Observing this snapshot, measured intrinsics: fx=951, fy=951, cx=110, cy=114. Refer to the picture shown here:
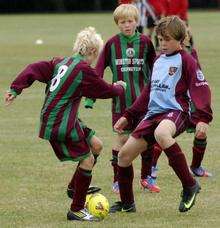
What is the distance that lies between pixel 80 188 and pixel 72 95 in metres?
0.73

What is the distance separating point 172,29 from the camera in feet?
24.7

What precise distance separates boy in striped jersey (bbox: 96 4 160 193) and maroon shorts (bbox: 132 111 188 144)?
1.09m

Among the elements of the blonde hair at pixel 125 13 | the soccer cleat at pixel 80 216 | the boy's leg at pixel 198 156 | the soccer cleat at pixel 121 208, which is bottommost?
the boy's leg at pixel 198 156

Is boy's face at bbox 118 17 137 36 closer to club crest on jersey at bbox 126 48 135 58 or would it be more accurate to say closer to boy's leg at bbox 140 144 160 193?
club crest on jersey at bbox 126 48 135 58

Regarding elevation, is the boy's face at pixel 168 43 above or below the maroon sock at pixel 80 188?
above

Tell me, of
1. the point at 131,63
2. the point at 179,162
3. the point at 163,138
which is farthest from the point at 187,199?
the point at 131,63

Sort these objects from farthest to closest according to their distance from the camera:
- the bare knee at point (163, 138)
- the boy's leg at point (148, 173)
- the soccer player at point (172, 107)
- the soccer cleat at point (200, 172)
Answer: the soccer cleat at point (200, 172) < the boy's leg at point (148, 173) < the soccer player at point (172, 107) < the bare knee at point (163, 138)

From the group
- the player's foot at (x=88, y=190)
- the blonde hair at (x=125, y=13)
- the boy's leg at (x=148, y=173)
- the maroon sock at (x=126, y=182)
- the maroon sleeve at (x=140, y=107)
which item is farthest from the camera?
the boy's leg at (x=148, y=173)

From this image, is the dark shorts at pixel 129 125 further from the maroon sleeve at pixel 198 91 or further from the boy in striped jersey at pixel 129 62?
the maroon sleeve at pixel 198 91

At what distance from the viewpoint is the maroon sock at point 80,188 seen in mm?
7422

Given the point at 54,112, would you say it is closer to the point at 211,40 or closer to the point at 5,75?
the point at 5,75

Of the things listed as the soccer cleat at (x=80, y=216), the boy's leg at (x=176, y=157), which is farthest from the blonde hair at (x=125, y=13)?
the soccer cleat at (x=80, y=216)

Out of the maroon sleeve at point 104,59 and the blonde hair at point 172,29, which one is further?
the maroon sleeve at point 104,59

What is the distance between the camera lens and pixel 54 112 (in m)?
7.37
